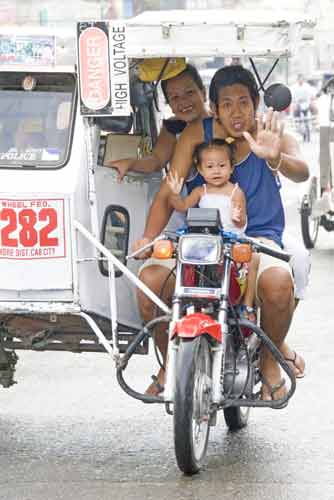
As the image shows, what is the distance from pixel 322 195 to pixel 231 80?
362 inches

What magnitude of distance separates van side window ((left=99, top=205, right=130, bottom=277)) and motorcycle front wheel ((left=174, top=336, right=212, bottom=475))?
0.90m

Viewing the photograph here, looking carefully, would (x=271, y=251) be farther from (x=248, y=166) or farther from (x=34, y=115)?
(x=34, y=115)

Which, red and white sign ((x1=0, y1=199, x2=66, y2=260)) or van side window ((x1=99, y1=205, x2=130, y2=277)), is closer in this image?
red and white sign ((x1=0, y1=199, x2=66, y2=260))

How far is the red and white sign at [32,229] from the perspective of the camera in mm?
6293

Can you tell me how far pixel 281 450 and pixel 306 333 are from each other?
3680 millimetres

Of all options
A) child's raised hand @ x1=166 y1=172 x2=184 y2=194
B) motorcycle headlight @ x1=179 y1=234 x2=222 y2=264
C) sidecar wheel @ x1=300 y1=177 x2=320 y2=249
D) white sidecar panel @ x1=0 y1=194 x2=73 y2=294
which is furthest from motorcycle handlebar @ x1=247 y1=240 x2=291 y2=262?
sidecar wheel @ x1=300 y1=177 x2=320 y2=249

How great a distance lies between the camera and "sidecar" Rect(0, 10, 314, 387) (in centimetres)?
624

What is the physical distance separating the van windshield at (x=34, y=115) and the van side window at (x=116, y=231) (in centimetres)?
46

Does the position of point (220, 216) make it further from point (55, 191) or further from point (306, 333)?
point (306, 333)

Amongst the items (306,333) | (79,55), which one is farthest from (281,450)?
(306,333)

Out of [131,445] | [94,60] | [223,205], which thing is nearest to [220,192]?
[223,205]

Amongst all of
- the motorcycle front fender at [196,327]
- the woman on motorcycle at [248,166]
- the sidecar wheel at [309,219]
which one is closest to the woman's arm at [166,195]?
the woman on motorcycle at [248,166]

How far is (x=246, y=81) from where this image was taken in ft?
22.2

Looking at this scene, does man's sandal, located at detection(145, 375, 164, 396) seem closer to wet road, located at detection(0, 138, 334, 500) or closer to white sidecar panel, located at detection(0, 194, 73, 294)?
wet road, located at detection(0, 138, 334, 500)
